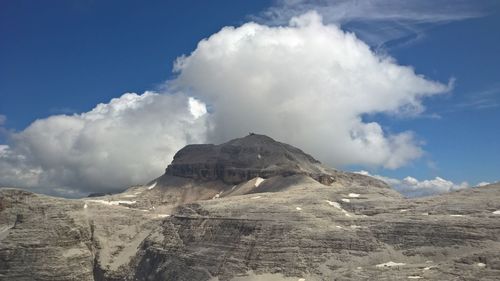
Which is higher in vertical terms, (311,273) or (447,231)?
(447,231)

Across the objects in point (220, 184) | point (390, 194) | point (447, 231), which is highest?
point (220, 184)

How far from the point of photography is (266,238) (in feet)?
261

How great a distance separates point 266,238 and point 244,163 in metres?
103

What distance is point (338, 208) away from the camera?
86562 millimetres

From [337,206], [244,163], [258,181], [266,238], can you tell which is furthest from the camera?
[244,163]

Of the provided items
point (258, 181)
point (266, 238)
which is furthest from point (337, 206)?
point (258, 181)

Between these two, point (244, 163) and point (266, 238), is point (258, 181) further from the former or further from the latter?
point (266, 238)

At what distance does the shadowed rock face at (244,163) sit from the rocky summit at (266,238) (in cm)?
6003

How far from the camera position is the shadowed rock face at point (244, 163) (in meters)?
177

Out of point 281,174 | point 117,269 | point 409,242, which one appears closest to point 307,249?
point 409,242

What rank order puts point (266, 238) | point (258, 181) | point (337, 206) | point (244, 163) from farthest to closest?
point (244, 163) < point (258, 181) < point (337, 206) < point (266, 238)

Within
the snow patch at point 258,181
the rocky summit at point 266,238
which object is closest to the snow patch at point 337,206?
the rocky summit at point 266,238

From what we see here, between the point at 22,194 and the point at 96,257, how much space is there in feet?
89.9

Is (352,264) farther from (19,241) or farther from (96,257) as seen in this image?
(19,241)
